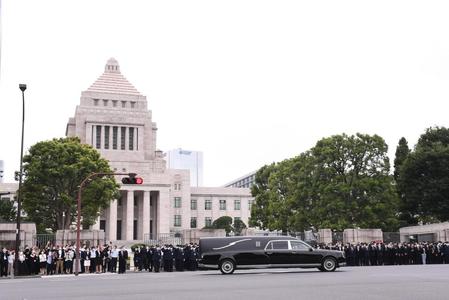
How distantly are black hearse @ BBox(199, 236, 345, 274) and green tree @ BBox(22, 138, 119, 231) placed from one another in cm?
2843

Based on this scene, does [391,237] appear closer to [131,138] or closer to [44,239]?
[44,239]

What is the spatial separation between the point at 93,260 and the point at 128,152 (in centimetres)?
6246

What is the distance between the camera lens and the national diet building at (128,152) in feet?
298

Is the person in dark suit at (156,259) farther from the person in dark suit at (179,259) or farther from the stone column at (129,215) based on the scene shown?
the stone column at (129,215)

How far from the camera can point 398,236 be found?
4575 cm

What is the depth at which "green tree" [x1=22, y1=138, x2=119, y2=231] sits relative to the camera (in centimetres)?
5141

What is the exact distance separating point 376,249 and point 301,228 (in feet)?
65.1

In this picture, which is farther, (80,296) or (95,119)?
(95,119)

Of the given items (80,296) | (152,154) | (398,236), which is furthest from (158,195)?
(80,296)

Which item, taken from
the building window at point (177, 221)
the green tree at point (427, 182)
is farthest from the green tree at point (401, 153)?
the building window at point (177, 221)

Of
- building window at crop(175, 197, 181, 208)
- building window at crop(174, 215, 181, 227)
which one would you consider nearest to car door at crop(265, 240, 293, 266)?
building window at crop(174, 215, 181, 227)

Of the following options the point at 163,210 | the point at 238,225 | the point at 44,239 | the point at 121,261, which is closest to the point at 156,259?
the point at 121,261

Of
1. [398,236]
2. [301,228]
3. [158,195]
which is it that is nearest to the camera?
[398,236]

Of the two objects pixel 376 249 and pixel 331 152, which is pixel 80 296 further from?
pixel 331 152
